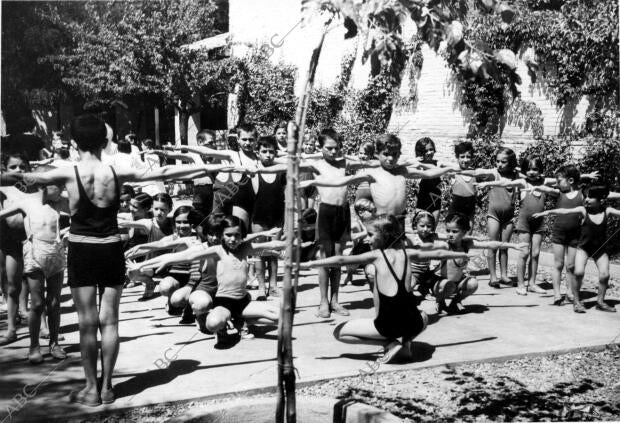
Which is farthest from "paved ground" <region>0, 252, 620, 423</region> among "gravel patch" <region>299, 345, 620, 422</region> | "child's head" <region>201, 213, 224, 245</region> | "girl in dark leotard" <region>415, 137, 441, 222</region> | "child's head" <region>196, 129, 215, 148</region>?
"child's head" <region>196, 129, 215, 148</region>

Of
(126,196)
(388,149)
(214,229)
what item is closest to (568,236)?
(388,149)

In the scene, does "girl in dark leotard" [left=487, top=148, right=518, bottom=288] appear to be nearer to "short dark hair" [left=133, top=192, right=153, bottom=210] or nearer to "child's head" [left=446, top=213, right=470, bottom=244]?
"child's head" [left=446, top=213, right=470, bottom=244]

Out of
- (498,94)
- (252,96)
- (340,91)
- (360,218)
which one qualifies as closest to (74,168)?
(360,218)

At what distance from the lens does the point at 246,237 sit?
545cm

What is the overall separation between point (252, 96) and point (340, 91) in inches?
111

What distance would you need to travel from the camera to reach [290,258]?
9.37 feet

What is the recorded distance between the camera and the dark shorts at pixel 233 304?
528cm

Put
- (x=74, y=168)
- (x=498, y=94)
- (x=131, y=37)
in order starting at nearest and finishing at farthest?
(x=74, y=168)
(x=498, y=94)
(x=131, y=37)

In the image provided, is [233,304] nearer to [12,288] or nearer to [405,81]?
[12,288]

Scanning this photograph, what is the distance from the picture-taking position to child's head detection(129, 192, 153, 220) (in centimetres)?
736

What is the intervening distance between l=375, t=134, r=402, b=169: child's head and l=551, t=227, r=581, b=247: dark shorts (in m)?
2.06

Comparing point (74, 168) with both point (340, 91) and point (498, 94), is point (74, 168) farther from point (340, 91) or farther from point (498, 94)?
point (340, 91)

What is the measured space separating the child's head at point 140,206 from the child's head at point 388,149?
9.88 feet

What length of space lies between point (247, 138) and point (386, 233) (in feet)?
9.27
